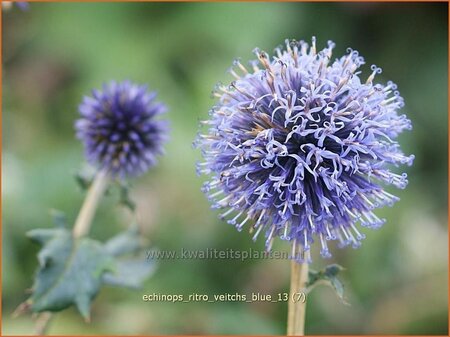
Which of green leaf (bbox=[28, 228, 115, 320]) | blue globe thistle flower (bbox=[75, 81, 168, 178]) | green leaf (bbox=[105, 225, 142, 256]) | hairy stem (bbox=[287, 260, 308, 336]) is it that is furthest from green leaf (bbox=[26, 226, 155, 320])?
hairy stem (bbox=[287, 260, 308, 336])

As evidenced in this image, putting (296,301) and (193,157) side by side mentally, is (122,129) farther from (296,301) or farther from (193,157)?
(193,157)

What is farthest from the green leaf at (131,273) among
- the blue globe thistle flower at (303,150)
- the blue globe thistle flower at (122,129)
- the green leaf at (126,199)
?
the blue globe thistle flower at (303,150)

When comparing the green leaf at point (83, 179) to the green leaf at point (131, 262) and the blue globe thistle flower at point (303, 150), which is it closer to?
the green leaf at point (131, 262)

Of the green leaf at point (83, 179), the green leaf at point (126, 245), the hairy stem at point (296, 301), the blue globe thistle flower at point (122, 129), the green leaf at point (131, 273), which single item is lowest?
the hairy stem at point (296, 301)

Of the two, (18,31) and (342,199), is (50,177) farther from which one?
(342,199)

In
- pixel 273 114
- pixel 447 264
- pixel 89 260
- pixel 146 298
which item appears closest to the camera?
pixel 273 114

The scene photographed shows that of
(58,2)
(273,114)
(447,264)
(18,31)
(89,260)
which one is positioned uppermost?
(58,2)

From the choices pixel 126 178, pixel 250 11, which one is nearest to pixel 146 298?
pixel 126 178
